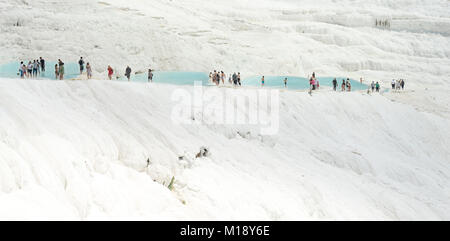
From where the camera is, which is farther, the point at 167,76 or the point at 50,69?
the point at 167,76

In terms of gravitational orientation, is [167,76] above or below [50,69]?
below

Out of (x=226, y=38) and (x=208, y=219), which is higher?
(x=226, y=38)

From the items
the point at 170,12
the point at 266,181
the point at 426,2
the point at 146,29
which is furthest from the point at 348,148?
the point at 426,2

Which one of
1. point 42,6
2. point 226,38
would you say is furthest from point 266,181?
point 42,6

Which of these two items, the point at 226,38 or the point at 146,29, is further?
the point at 226,38

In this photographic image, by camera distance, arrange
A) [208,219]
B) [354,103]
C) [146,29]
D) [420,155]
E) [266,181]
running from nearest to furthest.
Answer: [208,219] → [266,181] → [420,155] → [354,103] → [146,29]
